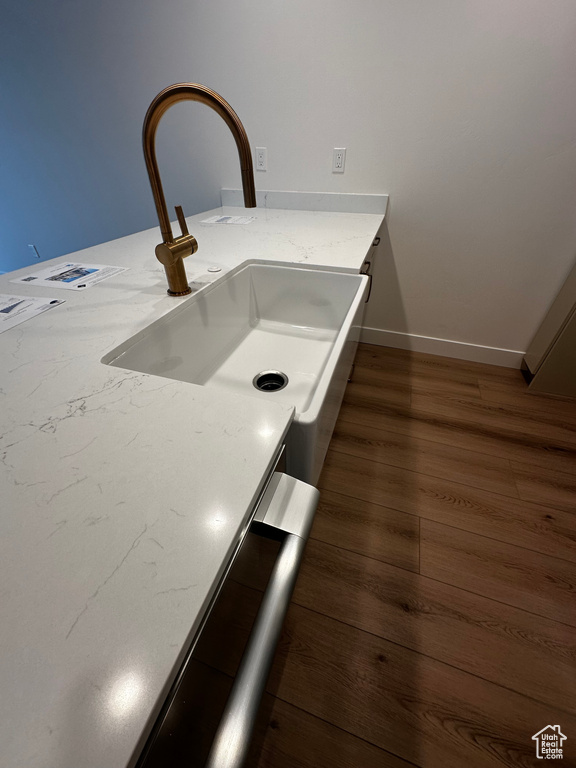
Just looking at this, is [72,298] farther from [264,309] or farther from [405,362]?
[405,362]

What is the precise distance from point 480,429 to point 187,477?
5.32ft

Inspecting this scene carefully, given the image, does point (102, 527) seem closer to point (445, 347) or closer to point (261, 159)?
point (261, 159)

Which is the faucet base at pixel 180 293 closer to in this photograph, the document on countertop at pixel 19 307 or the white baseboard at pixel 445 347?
the document on countertop at pixel 19 307

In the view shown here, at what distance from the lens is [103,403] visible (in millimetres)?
520

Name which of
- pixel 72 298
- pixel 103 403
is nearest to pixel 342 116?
pixel 72 298

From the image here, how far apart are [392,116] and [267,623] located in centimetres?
198

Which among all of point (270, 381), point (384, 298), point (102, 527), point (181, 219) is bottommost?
point (384, 298)

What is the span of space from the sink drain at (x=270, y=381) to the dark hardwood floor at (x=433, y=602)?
0.62 meters

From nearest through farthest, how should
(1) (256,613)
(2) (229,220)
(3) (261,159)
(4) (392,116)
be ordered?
(1) (256,613)
(4) (392,116)
(2) (229,220)
(3) (261,159)

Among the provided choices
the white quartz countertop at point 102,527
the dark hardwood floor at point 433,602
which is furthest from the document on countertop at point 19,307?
the dark hardwood floor at point 433,602

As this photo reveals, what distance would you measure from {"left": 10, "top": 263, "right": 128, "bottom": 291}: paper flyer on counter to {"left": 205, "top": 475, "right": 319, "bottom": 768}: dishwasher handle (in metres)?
Result: 0.84

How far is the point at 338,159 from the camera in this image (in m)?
1.67

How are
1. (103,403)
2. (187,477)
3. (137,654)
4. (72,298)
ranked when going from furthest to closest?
(72,298)
(103,403)
(187,477)
(137,654)

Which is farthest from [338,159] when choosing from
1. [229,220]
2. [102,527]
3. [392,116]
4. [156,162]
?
[102,527]
